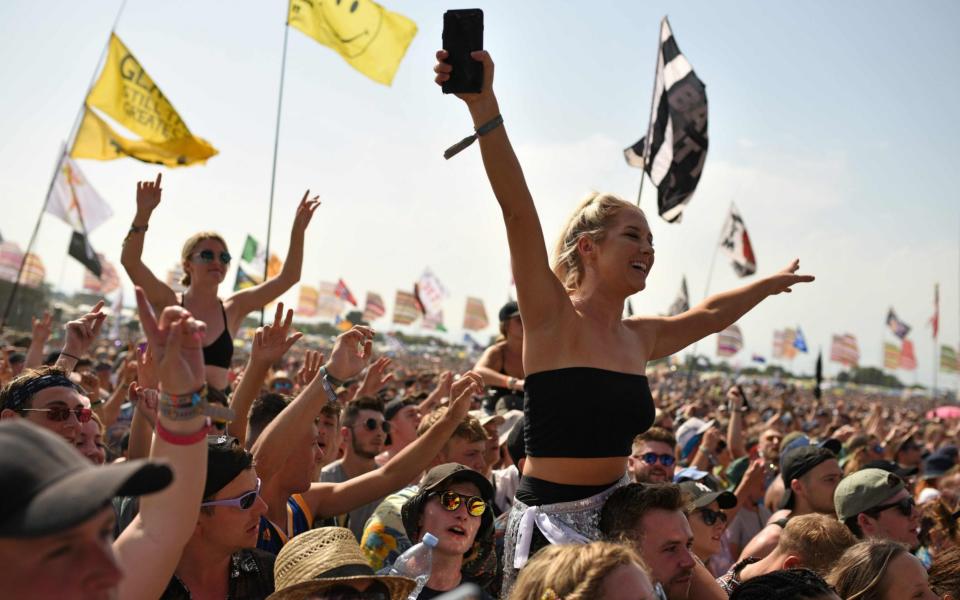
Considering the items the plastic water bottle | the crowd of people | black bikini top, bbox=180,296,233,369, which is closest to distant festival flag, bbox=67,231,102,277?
the crowd of people

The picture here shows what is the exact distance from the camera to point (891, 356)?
5562 cm

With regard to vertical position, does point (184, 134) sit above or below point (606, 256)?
above

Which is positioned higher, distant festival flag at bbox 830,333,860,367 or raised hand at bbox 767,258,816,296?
distant festival flag at bbox 830,333,860,367

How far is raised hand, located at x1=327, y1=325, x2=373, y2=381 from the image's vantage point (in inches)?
139

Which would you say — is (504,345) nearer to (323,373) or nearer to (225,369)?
(225,369)

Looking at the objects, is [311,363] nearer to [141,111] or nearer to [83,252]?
[141,111]

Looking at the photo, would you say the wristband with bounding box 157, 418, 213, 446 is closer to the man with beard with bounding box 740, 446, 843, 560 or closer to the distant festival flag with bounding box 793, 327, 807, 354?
the man with beard with bounding box 740, 446, 843, 560

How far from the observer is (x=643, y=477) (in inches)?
201

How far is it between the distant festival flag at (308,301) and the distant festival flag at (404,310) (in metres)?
11.2

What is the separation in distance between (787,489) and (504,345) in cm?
213

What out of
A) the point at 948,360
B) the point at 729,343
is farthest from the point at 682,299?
the point at 948,360

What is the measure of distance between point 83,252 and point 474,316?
4826 centimetres

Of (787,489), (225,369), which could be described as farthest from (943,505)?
(225,369)

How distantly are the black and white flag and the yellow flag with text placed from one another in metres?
4.95
